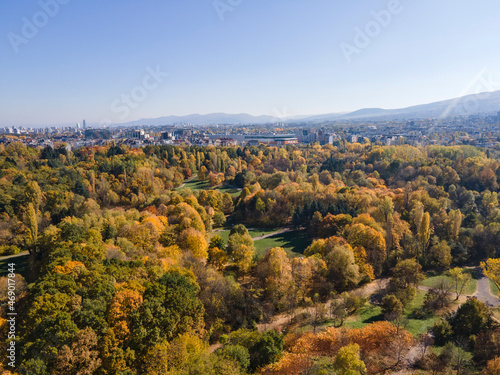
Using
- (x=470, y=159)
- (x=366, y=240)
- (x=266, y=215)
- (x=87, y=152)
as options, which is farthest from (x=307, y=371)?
(x=87, y=152)

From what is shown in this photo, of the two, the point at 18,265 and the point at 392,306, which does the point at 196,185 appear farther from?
the point at 392,306

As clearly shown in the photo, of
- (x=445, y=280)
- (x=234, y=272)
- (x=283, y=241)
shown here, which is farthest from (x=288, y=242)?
(x=445, y=280)

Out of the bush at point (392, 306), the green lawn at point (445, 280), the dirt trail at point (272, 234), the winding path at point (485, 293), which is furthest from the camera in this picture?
the dirt trail at point (272, 234)

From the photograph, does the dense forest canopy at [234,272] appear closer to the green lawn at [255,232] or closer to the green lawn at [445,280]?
the green lawn at [255,232]

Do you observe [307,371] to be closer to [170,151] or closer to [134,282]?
[134,282]

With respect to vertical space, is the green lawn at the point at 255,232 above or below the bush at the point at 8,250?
below

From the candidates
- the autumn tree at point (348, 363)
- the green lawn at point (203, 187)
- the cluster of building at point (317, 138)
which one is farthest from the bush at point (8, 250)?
the cluster of building at point (317, 138)

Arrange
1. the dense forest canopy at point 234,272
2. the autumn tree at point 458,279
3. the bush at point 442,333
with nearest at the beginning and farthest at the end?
the dense forest canopy at point 234,272 → the bush at point 442,333 → the autumn tree at point 458,279

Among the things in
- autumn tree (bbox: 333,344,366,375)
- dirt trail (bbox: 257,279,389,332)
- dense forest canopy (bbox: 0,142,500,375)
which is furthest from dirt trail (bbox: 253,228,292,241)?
autumn tree (bbox: 333,344,366,375)
